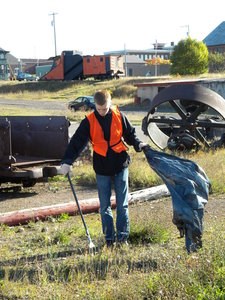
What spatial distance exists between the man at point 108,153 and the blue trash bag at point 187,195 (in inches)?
18.2

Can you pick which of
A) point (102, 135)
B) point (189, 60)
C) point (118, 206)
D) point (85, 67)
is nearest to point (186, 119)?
point (118, 206)

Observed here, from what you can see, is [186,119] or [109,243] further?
[186,119]

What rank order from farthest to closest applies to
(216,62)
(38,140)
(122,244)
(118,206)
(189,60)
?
(216,62), (189,60), (38,140), (118,206), (122,244)

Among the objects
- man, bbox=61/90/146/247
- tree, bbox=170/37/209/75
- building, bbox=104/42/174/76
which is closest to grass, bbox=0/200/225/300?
man, bbox=61/90/146/247

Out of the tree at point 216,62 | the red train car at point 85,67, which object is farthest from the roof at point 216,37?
the red train car at point 85,67

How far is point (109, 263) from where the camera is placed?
223 inches

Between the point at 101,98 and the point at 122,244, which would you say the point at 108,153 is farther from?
the point at 122,244

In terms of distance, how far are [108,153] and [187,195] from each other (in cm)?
97

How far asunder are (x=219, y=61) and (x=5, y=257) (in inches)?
2779

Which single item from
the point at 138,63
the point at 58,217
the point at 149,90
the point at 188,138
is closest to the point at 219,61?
the point at 149,90

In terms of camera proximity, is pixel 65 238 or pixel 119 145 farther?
pixel 65 238

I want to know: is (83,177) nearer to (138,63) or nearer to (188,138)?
(188,138)

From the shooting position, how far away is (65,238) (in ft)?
23.4

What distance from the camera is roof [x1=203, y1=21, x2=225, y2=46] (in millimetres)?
108375
